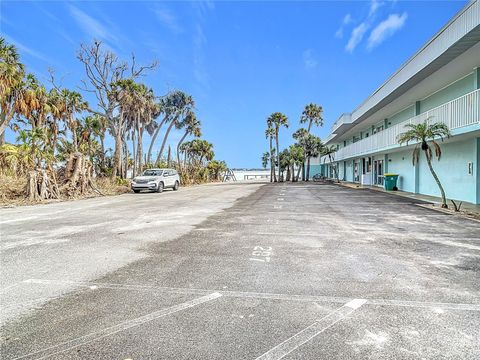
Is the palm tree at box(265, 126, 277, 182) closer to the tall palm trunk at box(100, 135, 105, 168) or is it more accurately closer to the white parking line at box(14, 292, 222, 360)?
the tall palm trunk at box(100, 135, 105, 168)

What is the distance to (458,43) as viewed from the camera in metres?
11.0

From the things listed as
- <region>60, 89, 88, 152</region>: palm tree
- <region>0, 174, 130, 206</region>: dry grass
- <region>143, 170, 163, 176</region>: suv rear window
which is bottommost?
<region>0, 174, 130, 206</region>: dry grass

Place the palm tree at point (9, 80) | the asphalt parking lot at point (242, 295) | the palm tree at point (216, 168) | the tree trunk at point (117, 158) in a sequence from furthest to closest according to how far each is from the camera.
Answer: the palm tree at point (216, 168)
the tree trunk at point (117, 158)
the palm tree at point (9, 80)
the asphalt parking lot at point (242, 295)

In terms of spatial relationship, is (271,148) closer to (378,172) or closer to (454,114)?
(378,172)

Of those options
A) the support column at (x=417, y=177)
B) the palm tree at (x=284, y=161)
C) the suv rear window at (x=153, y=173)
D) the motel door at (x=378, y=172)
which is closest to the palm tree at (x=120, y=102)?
the suv rear window at (x=153, y=173)

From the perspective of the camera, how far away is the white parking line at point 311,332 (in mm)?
2541

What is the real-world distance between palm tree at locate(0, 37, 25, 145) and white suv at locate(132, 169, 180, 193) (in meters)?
9.32

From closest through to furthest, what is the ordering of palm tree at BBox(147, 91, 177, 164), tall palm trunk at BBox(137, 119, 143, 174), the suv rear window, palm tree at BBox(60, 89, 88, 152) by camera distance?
the suv rear window
palm tree at BBox(60, 89, 88, 152)
tall palm trunk at BBox(137, 119, 143, 174)
palm tree at BBox(147, 91, 177, 164)

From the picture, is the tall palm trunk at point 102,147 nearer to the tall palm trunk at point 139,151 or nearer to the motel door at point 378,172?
the tall palm trunk at point 139,151

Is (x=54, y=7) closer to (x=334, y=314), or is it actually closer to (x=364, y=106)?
(x=364, y=106)

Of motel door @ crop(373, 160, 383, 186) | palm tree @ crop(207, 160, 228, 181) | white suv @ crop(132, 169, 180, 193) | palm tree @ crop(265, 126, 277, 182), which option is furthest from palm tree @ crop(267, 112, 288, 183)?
white suv @ crop(132, 169, 180, 193)

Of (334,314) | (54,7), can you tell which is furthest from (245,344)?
(54,7)

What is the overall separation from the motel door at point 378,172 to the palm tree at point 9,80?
27.3 meters

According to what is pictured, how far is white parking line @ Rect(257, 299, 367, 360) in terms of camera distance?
8.34 feet
